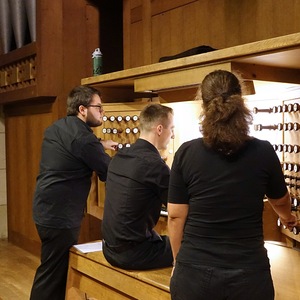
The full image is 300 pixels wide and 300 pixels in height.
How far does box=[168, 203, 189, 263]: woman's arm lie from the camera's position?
2.15 metres

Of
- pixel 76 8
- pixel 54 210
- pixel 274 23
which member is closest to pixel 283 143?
pixel 274 23

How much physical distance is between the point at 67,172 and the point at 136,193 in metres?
0.92

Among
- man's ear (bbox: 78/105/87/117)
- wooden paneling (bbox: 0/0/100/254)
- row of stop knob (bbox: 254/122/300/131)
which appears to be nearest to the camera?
row of stop knob (bbox: 254/122/300/131)

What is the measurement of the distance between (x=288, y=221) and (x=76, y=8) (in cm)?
362

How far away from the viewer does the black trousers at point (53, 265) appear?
356 cm

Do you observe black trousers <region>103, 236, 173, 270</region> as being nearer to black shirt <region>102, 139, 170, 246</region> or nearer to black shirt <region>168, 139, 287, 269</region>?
black shirt <region>102, 139, 170, 246</region>

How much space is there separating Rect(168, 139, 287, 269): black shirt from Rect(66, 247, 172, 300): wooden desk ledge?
74 cm

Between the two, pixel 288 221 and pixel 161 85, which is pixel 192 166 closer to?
pixel 288 221

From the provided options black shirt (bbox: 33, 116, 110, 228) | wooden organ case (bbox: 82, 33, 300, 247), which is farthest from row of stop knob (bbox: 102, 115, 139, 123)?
black shirt (bbox: 33, 116, 110, 228)

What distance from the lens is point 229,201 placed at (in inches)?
79.4

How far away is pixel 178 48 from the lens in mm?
4203

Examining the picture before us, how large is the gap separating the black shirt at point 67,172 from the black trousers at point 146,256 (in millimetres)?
704

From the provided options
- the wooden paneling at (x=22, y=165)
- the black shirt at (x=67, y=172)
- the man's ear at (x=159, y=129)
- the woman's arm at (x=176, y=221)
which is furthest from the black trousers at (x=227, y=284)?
the wooden paneling at (x=22, y=165)

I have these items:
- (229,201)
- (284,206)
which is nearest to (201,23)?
(284,206)
